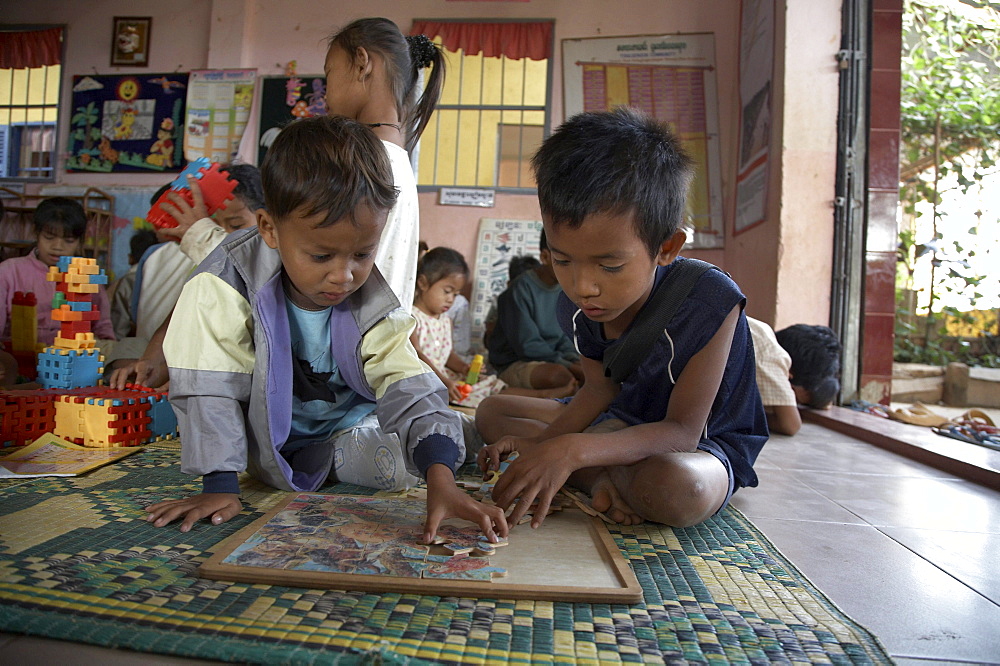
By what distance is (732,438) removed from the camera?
1576 mm

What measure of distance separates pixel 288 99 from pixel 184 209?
449 cm

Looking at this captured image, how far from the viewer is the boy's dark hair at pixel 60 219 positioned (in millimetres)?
3041

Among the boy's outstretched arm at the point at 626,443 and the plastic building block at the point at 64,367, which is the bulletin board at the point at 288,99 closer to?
the plastic building block at the point at 64,367

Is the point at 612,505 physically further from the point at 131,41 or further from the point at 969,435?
the point at 131,41

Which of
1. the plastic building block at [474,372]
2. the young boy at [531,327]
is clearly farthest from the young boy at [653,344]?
the plastic building block at [474,372]

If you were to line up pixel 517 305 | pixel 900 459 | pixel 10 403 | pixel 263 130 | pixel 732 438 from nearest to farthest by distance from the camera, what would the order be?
pixel 732 438 < pixel 10 403 < pixel 900 459 < pixel 517 305 < pixel 263 130

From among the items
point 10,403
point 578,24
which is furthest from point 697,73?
point 10,403

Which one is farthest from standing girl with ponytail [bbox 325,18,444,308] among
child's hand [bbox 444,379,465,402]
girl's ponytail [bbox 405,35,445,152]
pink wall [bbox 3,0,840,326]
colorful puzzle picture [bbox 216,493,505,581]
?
pink wall [bbox 3,0,840,326]

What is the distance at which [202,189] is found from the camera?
2.12 metres

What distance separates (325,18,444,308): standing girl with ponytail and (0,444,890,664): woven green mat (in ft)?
3.08

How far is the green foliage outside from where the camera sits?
18.9 feet

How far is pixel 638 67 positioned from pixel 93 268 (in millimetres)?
4800

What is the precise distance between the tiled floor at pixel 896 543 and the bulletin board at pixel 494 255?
361 centimetres

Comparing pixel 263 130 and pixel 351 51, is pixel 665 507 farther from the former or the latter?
pixel 263 130
